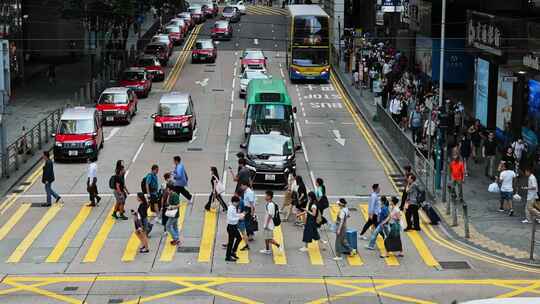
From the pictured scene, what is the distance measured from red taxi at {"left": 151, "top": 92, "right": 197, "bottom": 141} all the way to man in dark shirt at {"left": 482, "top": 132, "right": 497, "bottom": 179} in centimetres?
1258

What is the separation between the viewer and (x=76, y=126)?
36938 mm

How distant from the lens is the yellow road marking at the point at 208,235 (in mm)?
24223

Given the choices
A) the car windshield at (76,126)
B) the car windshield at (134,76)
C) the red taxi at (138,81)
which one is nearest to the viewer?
the car windshield at (76,126)

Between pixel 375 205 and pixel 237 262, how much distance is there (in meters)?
4.17

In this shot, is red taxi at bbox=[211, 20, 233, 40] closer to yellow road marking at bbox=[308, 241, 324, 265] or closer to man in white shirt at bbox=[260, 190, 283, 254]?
yellow road marking at bbox=[308, 241, 324, 265]

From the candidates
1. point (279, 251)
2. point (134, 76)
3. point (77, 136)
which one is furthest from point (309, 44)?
point (279, 251)

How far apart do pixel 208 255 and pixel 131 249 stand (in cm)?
198

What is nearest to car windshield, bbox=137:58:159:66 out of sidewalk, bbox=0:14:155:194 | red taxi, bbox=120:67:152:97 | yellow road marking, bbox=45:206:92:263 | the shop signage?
sidewalk, bbox=0:14:155:194

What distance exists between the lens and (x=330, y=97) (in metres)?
54.9

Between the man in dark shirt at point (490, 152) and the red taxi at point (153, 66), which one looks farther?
the red taxi at point (153, 66)

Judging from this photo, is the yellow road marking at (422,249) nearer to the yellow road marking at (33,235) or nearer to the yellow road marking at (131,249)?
the yellow road marking at (131,249)

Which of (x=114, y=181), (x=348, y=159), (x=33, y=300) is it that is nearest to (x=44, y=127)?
(x=348, y=159)

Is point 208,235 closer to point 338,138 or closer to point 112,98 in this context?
point 338,138

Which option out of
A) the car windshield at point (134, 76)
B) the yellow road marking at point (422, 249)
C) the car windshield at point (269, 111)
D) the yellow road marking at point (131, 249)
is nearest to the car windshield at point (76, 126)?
the car windshield at point (269, 111)
